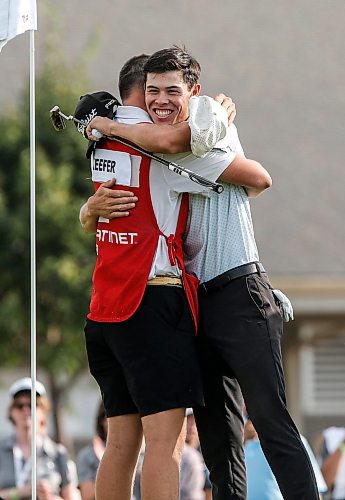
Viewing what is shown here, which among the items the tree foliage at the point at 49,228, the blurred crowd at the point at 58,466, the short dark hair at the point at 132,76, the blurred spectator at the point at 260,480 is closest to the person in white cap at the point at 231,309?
the short dark hair at the point at 132,76

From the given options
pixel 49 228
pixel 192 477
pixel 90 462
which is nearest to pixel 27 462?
pixel 90 462

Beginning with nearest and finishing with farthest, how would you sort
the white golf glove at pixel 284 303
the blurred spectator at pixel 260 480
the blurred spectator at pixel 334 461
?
1. the white golf glove at pixel 284 303
2. the blurred spectator at pixel 260 480
3. the blurred spectator at pixel 334 461

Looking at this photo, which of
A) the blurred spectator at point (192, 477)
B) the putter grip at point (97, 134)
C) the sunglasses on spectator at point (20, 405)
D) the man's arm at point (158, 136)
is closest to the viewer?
the man's arm at point (158, 136)

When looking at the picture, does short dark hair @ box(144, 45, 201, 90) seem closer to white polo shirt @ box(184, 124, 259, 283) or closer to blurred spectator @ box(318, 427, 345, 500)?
white polo shirt @ box(184, 124, 259, 283)

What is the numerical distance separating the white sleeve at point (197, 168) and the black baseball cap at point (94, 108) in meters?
0.34

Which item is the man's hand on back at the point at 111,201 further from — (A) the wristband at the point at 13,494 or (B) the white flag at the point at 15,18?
(A) the wristband at the point at 13,494

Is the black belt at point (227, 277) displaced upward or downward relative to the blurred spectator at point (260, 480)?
upward

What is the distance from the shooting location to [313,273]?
64.3 ft

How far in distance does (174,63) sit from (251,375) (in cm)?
120

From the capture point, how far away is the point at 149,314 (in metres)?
4.82

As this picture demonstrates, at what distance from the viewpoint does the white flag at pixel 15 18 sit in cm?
527

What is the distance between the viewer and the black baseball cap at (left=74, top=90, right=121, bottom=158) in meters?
5.04

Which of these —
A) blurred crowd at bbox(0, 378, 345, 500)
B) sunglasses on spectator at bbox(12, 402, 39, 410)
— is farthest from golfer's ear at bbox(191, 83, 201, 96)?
sunglasses on spectator at bbox(12, 402, 39, 410)

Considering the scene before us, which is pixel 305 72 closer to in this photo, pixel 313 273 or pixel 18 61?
pixel 313 273
